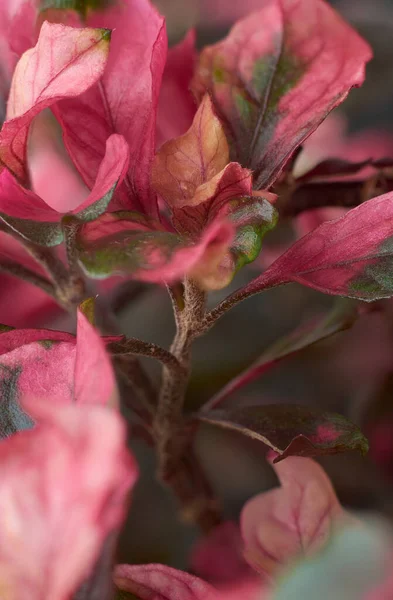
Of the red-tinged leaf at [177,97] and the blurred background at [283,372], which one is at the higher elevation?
the red-tinged leaf at [177,97]

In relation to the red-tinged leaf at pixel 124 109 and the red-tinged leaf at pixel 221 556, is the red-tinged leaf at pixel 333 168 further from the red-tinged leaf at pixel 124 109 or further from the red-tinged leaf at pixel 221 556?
the red-tinged leaf at pixel 221 556

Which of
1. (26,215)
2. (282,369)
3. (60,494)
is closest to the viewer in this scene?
(60,494)

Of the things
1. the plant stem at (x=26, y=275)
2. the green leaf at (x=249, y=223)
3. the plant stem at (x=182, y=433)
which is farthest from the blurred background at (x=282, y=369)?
the green leaf at (x=249, y=223)

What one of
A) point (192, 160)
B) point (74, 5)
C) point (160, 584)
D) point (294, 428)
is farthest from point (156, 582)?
point (74, 5)

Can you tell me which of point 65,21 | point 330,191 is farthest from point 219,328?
point 65,21

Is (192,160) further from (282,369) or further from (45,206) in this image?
(282,369)

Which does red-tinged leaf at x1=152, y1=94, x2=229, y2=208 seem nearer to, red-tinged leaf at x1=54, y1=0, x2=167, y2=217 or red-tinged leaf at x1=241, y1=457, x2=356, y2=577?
red-tinged leaf at x1=54, y1=0, x2=167, y2=217

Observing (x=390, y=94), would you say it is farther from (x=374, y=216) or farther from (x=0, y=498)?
(x=0, y=498)
